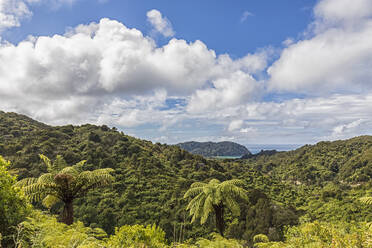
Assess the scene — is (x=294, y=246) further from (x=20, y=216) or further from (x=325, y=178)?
(x=325, y=178)

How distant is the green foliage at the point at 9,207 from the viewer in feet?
14.4

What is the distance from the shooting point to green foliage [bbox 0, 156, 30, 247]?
A: 4395mm

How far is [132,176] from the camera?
23.2 metres

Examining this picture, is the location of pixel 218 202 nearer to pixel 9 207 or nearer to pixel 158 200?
pixel 9 207

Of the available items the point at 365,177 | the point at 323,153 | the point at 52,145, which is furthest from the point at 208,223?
the point at 323,153

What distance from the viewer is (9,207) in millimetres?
4613

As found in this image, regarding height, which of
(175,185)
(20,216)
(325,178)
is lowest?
(325,178)

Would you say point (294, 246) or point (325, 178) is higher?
point (294, 246)

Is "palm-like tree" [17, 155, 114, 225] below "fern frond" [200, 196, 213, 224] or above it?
above

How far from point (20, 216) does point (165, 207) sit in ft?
47.5

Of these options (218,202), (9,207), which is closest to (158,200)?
(218,202)

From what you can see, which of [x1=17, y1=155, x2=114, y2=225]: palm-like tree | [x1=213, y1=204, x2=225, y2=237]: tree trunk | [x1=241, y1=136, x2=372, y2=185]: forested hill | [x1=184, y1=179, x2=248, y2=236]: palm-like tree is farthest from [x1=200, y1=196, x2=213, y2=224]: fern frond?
[x1=241, y1=136, x2=372, y2=185]: forested hill

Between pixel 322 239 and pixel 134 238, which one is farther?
pixel 134 238

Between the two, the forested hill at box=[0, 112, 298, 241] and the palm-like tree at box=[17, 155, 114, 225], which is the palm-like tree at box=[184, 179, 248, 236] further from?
the palm-like tree at box=[17, 155, 114, 225]
